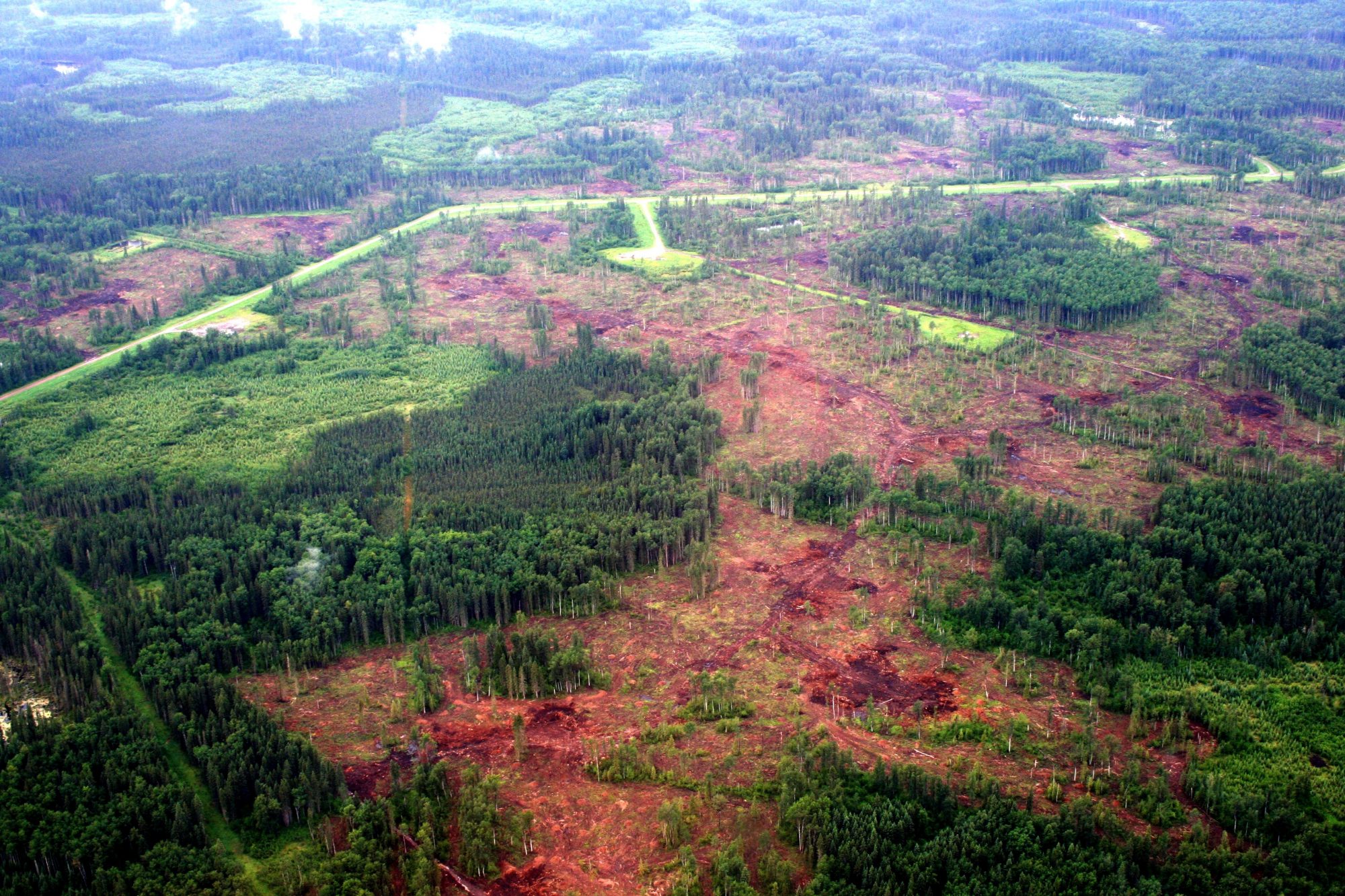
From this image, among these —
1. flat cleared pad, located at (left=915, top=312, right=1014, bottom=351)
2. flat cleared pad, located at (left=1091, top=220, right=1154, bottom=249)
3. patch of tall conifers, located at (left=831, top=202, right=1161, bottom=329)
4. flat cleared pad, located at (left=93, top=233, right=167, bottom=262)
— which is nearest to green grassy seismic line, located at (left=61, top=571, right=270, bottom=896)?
flat cleared pad, located at (left=93, top=233, right=167, bottom=262)

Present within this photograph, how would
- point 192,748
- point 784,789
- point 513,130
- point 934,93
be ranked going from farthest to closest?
1. point 934,93
2. point 513,130
3. point 192,748
4. point 784,789

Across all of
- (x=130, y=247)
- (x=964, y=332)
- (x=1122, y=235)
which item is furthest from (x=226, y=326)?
(x=1122, y=235)

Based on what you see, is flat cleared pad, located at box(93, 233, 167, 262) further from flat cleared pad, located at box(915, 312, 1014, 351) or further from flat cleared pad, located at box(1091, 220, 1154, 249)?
flat cleared pad, located at box(1091, 220, 1154, 249)

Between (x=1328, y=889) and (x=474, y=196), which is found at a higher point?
(x=474, y=196)

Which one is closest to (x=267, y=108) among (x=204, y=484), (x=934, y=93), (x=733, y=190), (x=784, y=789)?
(x=733, y=190)

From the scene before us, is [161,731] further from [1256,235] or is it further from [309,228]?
[1256,235]

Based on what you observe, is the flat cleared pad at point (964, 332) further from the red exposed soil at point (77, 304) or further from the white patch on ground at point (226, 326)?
the red exposed soil at point (77, 304)

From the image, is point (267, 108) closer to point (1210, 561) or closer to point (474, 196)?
point (474, 196)
